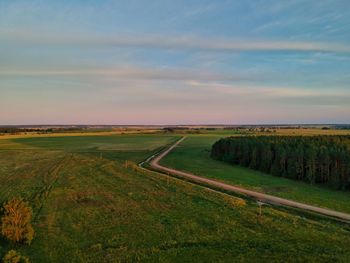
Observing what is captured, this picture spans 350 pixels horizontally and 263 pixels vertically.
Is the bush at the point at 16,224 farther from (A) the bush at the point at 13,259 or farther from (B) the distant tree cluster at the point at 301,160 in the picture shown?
(B) the distant tree cluster at the point at 301,160

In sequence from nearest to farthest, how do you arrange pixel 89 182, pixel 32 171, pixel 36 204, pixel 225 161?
pixel 36 204 → pixel 89 182 → pixel 32 171 → pixel 225 161

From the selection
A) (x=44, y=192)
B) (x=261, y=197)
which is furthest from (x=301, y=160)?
(x=44, y=192)

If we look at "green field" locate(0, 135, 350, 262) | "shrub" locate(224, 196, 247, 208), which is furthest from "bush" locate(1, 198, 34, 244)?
"shrub" locate(224, 196, 247, 208)

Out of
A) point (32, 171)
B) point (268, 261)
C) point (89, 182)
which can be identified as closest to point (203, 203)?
point (268, 261)

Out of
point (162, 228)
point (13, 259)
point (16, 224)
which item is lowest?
point (162, 228)

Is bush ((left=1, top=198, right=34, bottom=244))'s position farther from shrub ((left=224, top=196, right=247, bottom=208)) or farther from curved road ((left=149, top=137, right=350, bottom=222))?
curved road ((left=149, top=137, right=350, bottom=222))

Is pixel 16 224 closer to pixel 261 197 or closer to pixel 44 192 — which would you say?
pixel 44 192

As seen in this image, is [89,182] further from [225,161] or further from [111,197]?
[225,161]

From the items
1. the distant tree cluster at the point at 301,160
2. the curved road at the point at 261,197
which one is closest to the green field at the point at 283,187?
the curved road at the point at 261,197
